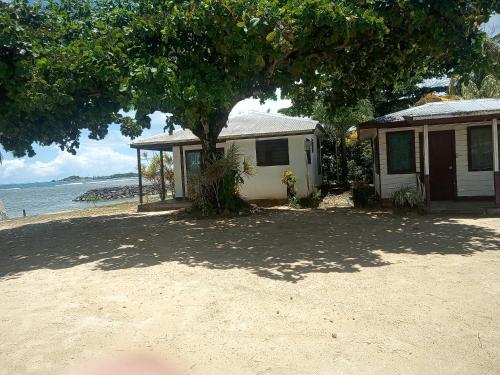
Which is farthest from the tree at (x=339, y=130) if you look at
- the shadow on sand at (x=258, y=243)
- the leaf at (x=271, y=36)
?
the leaf at (x=271, y=36)

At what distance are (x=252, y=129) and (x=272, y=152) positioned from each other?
1.30 meters

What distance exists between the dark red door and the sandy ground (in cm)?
498

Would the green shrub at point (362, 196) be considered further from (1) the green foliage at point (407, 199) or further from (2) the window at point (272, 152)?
(2) the window at point (272, 152)

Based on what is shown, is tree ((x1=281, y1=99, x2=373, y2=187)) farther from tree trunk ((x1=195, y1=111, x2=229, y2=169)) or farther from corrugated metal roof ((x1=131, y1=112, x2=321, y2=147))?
tree trunk ((x1=195, y1=111, x2=229, y2=169))

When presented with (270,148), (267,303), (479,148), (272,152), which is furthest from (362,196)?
(267,303)

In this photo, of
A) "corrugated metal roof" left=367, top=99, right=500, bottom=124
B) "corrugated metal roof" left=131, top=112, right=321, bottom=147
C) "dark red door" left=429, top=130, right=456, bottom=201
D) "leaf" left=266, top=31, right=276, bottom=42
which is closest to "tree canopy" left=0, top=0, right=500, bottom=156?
"leaf" left=266, top=31, right=276, bottom=42

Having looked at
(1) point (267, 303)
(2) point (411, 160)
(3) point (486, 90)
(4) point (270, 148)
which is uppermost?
(3) point (486, 90)

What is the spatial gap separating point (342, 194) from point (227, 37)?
1152 cm

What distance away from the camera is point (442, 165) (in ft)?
42.1

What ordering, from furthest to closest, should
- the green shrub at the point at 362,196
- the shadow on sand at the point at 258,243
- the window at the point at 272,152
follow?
the window at the point at 272,152
the green shrub at the point at 362,196
the shadow on sand at the point at 258,243

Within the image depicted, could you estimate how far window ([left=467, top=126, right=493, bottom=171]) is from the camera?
12.3m

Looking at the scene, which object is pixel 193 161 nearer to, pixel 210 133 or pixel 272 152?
pixel 272 152

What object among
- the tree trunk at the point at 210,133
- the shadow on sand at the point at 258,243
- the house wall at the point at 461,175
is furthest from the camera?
the house wall at the point at 461,175

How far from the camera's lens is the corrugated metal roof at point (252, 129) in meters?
14.8
